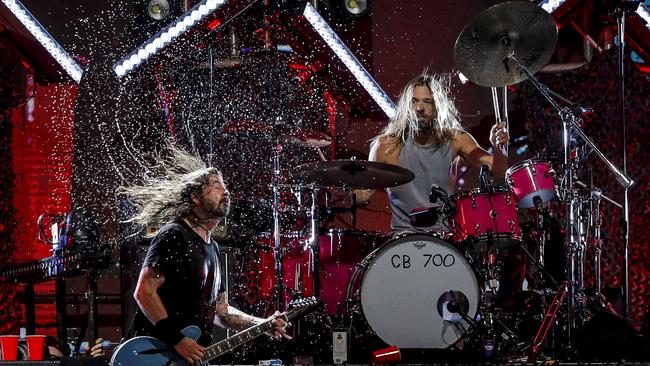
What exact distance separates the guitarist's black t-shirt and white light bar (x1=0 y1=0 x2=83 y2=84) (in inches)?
156

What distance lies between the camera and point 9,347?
645cm

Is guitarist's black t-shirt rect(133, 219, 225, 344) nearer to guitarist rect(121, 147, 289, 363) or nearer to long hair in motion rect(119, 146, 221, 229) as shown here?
guitarist rect(121, 147, 289, 363)

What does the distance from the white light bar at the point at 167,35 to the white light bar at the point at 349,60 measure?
2.80 ft

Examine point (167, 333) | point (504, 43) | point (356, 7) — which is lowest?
point (167, 333)

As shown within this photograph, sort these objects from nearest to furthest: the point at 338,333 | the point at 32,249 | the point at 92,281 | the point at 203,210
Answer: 1. the point at 203,210
2. the point at 338,333
3. the point at 92,281
4. the point at 32,249

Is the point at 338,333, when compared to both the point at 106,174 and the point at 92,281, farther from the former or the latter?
the point at 106,174

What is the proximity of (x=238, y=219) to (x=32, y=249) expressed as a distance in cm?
219

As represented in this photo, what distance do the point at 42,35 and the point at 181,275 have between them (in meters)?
4.31

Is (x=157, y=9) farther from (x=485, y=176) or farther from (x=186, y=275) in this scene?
(x=186, y=275)

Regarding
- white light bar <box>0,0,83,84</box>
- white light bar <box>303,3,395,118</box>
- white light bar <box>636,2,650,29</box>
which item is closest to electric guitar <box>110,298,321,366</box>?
white light bar <box>303,3,395,118</box>

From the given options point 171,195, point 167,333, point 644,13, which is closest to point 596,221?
point 644,13

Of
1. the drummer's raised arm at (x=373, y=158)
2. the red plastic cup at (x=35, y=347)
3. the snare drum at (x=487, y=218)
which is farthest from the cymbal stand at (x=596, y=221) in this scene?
the red plastic cup at (x=35, y=347)

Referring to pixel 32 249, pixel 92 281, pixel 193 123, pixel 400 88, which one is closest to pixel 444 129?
pixel 400 88

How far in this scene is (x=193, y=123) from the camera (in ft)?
28.3
